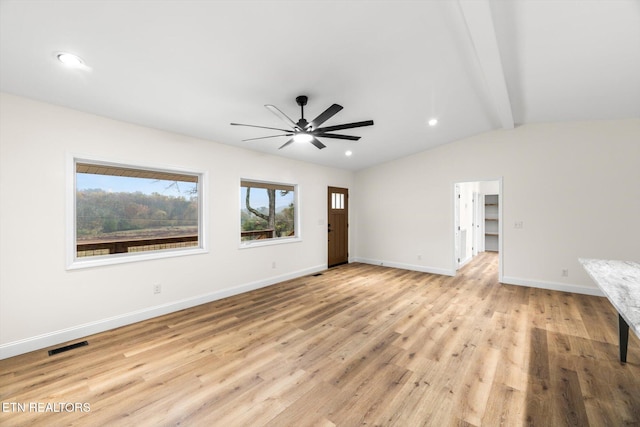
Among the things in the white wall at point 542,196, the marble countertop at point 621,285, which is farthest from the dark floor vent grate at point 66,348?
the white wall at point 542,196

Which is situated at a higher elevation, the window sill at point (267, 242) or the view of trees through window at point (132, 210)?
the view of trees through window at point (132, 210)

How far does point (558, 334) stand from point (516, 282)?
7.17ft

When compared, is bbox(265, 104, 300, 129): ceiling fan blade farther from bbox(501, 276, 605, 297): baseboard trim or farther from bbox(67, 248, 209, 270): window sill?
bbox(501, 276, 605, 297): baseboard trim

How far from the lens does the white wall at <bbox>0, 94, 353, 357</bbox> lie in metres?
2.59

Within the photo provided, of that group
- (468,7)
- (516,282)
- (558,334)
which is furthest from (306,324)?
(516,282)

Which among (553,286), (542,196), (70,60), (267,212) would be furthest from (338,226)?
(70,60)

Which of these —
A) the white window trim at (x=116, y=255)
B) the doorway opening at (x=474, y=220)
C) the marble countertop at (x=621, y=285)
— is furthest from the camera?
the doorway opening at (x=474, y=220)

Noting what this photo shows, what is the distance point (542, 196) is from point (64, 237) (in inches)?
282

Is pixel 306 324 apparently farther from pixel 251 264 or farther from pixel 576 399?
pixel 576 399

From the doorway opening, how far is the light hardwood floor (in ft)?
7.70

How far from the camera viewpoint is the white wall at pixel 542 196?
13.5ft

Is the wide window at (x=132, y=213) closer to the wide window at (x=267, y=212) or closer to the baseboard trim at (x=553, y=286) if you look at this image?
the wide window at (x=267, y=212)

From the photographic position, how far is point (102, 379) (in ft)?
7.27

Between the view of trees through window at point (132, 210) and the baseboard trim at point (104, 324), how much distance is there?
2.87 feet
